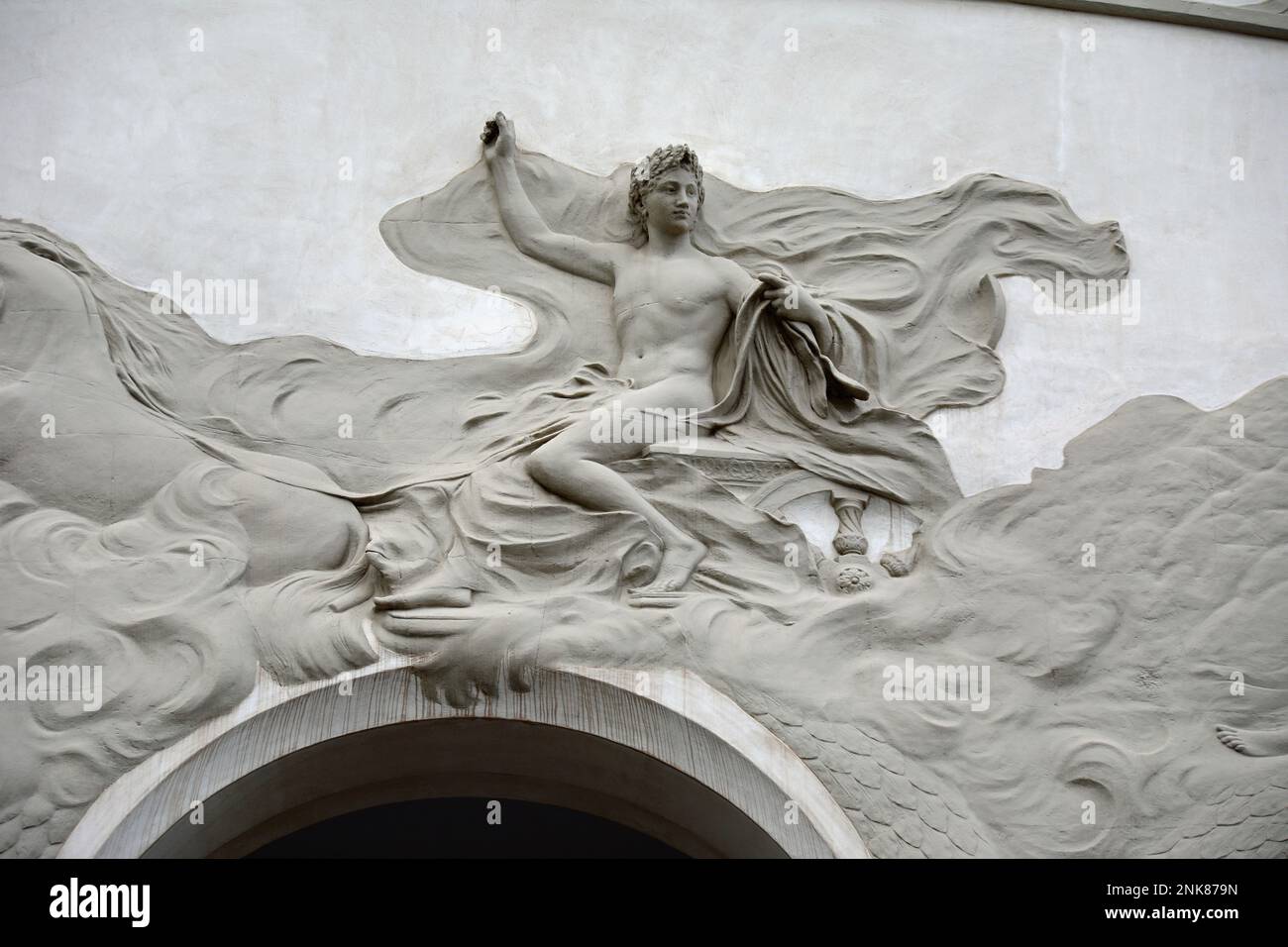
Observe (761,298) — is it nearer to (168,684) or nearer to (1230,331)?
(1230,331)

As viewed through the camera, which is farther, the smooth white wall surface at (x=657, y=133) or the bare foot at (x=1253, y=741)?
the smooth white wall surface at (x=657, y=133)

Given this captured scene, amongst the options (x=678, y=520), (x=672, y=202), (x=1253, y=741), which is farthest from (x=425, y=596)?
(x=1253, y=741)

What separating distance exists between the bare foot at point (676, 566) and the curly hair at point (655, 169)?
1600mm

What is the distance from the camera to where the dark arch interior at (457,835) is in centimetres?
1055

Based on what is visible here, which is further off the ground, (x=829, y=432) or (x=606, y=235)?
(x=606, y=235)

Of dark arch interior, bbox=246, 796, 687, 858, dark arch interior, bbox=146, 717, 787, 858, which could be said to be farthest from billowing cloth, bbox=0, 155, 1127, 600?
dark arch interior, bbox=246, 796, 687, 858

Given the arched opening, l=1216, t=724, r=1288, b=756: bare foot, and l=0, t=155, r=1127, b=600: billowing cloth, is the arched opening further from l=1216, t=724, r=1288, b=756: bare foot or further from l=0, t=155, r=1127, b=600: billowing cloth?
l=1216, t=724, r=1288, b=756: bare foot

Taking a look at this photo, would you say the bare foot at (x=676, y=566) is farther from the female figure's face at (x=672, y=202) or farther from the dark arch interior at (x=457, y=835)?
the dark arch interior at (x=457, y=835)

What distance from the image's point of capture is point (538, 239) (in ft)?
26.0

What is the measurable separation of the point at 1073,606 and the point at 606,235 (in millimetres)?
2599

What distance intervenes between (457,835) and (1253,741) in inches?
207

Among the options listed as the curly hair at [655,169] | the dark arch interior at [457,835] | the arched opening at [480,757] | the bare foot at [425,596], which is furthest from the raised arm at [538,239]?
the dark arch interior at [457,835]

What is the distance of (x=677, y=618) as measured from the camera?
22.7 ft

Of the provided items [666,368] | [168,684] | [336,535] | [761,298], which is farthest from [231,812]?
[761,298]
